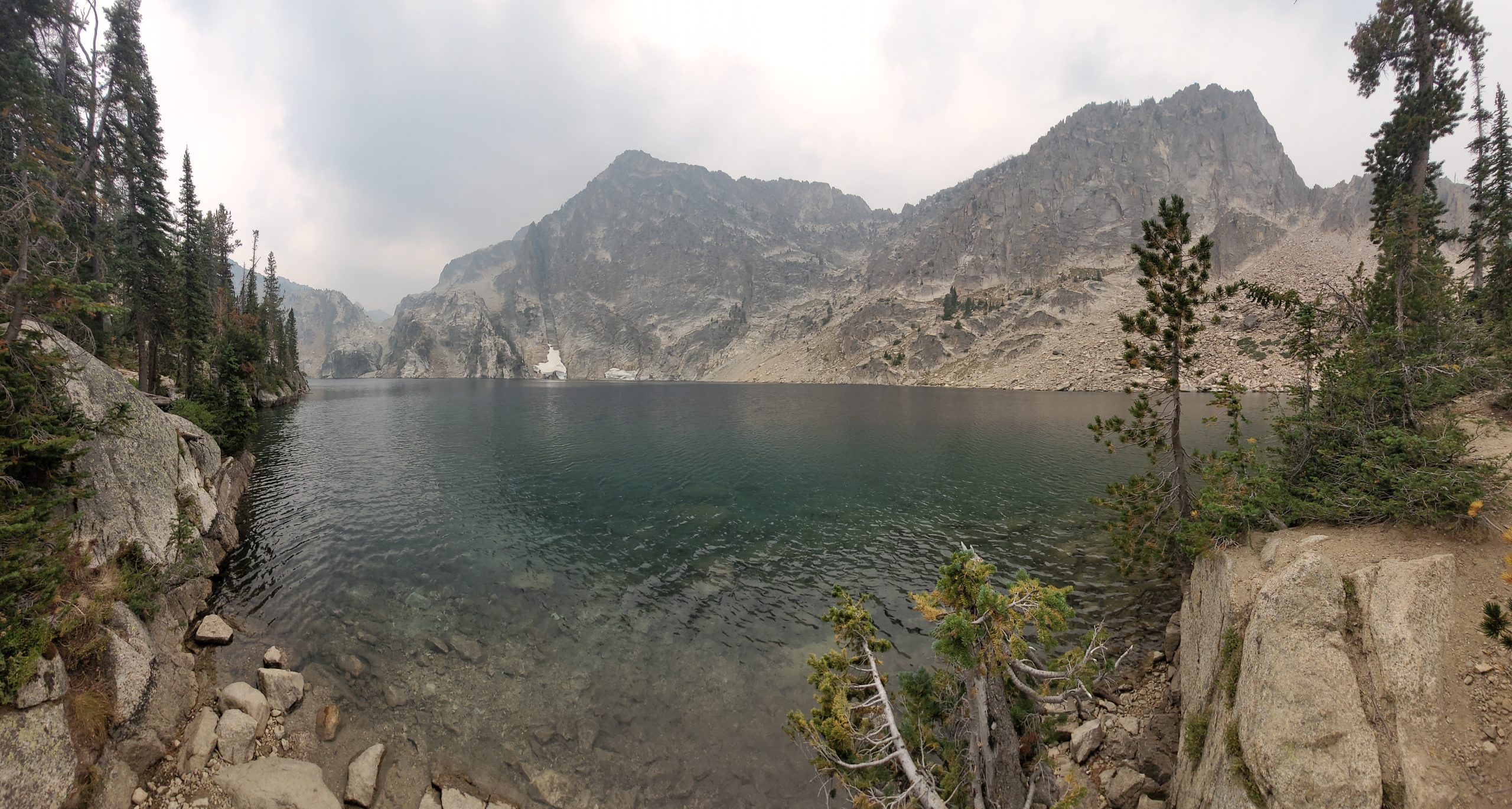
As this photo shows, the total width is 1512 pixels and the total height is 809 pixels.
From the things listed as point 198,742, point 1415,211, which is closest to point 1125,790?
point 198,742

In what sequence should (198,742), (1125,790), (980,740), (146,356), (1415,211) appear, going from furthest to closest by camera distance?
(146,356) → (1415,211) → (198,742) → (1125,790) → (980,740)

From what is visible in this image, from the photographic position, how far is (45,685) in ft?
31.4

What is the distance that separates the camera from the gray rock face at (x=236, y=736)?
11.1 metres

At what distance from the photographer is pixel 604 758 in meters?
12.0

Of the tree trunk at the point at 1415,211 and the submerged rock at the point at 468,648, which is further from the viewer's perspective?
the submerged rock at the point at 468,648

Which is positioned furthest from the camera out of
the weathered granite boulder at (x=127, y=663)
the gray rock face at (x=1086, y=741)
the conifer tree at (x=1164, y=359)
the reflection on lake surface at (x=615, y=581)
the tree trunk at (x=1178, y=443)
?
the tree trunk at (x=1178, y=443)

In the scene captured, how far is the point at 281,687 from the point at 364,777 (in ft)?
15.8

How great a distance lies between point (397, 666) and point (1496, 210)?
58.5 metres

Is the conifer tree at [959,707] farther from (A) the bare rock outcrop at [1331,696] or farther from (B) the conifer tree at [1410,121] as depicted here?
(B) the conifer tree at [1410,121]

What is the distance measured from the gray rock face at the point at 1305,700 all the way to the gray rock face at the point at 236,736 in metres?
20.1

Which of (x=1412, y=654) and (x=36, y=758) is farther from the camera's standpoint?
(x=36, y=758)

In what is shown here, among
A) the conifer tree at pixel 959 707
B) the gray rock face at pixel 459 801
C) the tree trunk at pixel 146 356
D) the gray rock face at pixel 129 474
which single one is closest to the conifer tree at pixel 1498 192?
the conifer tree at pixel 959 707

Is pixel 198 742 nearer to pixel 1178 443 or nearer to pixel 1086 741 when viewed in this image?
pixel 1086 741

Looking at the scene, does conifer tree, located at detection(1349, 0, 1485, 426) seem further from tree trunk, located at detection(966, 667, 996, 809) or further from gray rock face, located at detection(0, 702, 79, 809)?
gray rock face, located at detection(0, 702, 79, 809)
